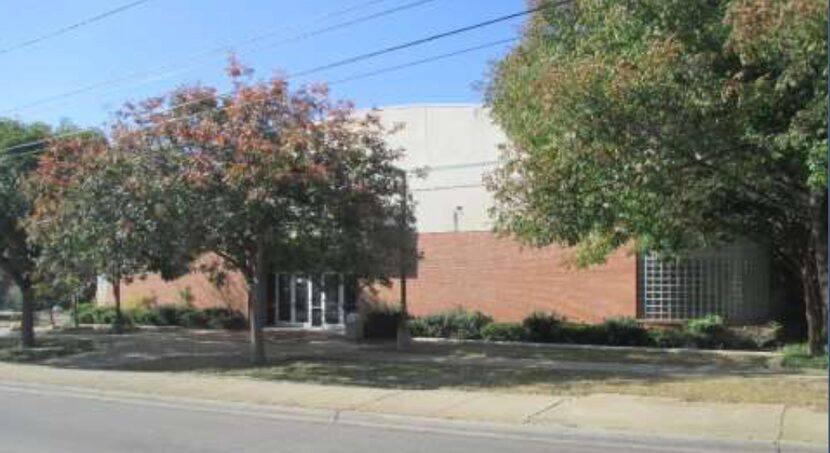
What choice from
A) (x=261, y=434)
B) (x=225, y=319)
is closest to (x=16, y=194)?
(x=225, y=319)

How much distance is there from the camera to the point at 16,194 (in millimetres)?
25500

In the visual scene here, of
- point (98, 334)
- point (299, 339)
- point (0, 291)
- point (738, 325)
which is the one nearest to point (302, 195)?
point (299, 339)

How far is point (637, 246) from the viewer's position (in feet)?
82.0

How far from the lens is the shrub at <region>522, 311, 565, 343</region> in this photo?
27.7 metres

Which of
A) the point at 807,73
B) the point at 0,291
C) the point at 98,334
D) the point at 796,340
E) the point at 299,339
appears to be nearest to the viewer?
the point at 807,73

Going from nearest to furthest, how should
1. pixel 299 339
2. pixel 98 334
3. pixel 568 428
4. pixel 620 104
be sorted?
1. pixel 568 428
2. pixel 620 104
3. pixel 299 339
4. pixel 98 334

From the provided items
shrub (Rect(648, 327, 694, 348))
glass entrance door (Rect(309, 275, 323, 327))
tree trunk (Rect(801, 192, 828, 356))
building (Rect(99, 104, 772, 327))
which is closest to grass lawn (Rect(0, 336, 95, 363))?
building (Rect(99, 104, 772, 327))

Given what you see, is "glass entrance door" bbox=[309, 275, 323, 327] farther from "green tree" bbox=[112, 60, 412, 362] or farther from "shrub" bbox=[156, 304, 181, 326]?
"green tree" bbox=[112, 60, 412, 362]

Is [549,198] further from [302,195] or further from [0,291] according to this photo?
[0,291]

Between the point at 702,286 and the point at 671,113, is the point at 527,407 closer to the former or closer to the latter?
the point at 671,113

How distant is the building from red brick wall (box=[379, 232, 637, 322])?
0.03m

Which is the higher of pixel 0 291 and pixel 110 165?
pixel 110 165

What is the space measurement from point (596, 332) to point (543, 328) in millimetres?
1470

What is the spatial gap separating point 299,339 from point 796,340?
13163mm
